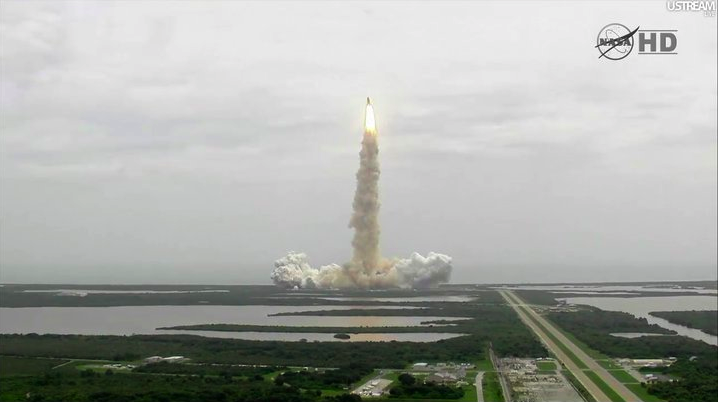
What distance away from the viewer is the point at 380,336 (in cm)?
7631

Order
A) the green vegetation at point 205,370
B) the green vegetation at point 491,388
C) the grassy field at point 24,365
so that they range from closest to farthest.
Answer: the green vegetation at point 491,388 → the green vegetation at point 205,370 → the grassy field at point 24,365

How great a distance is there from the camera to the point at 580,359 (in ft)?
203

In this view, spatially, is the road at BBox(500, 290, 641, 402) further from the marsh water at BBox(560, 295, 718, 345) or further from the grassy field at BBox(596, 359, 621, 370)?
the marsh water at BBox(560, 295, 718, 345)

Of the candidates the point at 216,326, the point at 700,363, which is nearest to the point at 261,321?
the point at 216,326

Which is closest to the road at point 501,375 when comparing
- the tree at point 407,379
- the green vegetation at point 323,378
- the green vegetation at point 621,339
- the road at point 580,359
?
the road at point 580,359

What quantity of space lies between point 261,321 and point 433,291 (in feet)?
180

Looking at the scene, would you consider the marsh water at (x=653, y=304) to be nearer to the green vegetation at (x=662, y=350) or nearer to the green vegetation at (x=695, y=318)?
the green vegetation at (x=695, y=318)

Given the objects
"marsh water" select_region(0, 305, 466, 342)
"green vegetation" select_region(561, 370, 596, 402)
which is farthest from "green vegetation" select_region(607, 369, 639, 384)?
"marsh water" select_region(0, 305, 466, 342)

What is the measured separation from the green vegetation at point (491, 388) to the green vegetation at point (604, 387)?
6687 millimetres

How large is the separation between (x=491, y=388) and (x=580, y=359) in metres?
15.7

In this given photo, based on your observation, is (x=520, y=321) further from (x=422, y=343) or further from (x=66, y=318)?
(x=66, y=318)

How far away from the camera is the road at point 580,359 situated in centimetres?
4832

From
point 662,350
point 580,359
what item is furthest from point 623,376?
point 662,350

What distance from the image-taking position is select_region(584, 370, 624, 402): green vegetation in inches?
1850
